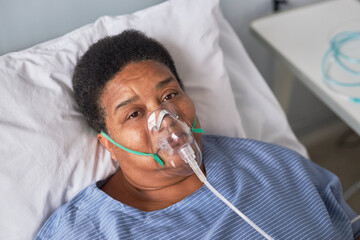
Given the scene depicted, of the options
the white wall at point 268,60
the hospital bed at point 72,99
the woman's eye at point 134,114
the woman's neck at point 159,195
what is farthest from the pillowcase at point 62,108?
the white wall at point 268,60

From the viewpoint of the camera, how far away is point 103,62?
1.21 metres

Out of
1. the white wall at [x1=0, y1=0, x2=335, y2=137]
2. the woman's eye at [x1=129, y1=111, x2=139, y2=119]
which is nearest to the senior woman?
the woman's eye at [x1=129, y1=111, x2=139, y2=119]

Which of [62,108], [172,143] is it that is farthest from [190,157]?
[62,108]

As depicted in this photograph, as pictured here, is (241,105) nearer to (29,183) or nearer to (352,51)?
(352,51)

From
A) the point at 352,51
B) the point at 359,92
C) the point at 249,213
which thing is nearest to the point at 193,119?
the point at 249,213

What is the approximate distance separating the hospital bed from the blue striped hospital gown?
90 millimetres

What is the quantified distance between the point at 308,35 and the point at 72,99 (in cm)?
101

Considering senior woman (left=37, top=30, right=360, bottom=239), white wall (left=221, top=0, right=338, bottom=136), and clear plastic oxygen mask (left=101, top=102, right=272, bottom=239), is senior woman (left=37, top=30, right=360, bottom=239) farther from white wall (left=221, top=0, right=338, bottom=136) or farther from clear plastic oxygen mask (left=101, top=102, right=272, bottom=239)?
white wall (left=221, top=0, right=338, bottom=136)

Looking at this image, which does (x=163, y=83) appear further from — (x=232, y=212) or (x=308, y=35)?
(x=308, y=35)

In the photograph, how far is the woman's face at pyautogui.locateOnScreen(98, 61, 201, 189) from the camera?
1150 millimetres

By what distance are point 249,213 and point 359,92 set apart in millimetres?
634

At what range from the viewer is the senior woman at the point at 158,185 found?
3.73ft

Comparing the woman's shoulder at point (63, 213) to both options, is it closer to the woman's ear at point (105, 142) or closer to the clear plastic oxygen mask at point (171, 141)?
the woman's ear at point (105, 142)

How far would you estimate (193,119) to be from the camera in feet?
4.03
